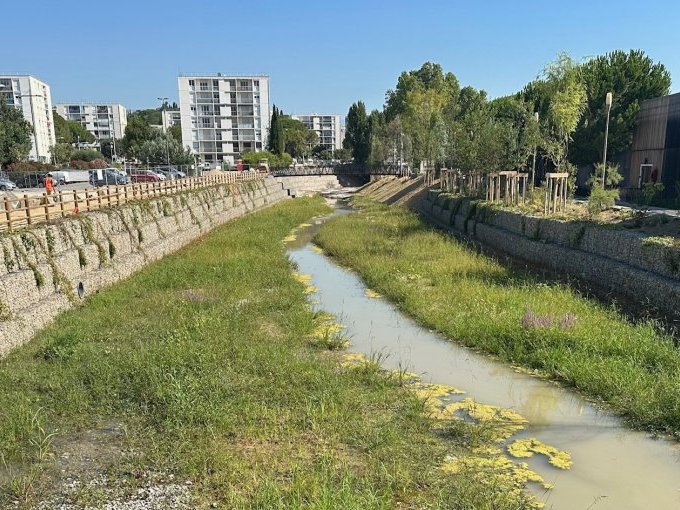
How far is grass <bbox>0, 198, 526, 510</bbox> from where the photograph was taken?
5.77m

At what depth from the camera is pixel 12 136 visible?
174 ft

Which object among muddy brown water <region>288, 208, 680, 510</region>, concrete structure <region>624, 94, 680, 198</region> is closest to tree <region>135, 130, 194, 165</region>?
concrete structure <region>624, 94, 680, 198</region>

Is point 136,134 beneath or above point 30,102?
beneath

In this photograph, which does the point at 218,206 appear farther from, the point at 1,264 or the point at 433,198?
the point at 1,264

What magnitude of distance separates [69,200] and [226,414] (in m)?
11.8

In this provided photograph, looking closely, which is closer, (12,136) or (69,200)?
(69,200)

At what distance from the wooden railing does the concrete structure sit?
29422 mm

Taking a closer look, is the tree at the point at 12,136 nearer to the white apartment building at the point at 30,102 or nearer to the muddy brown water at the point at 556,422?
the muddy brown water at the point at 556,422

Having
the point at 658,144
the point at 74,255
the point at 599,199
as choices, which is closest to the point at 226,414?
the point at 74,255

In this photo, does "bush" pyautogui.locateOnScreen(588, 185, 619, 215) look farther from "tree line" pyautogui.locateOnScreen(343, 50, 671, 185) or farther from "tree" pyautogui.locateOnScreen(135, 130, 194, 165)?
"tree" pyautogui.locateOnScreen(135, 130, 194, 165)

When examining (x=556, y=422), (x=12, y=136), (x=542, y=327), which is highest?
(x=12, y=136)

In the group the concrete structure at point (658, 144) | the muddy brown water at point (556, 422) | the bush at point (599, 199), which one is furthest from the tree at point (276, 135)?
the muddy brown water at point (556, 422)

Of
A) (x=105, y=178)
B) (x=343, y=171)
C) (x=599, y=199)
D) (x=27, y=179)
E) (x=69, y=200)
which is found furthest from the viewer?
(x=343, y=171)

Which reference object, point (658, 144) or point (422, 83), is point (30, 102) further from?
point (658, 144)
